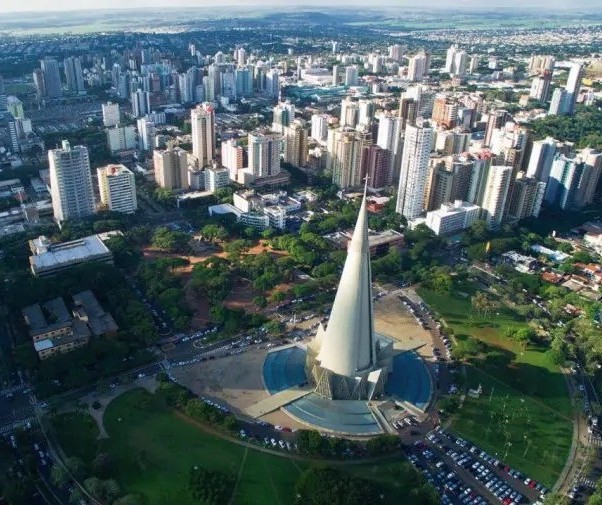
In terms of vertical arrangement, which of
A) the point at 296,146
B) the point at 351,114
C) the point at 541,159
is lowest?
the point at 296,146

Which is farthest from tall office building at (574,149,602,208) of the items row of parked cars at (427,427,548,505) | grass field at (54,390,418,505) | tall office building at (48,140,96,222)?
tall office building at (48,140,96,222)

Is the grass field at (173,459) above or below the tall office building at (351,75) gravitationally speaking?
below

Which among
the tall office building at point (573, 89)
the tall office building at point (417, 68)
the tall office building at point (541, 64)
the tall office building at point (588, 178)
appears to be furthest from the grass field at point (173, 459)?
the tall office building at point (541, 64)

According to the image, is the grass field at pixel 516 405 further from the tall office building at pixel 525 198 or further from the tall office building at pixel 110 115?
the tall office building at pixel 110 115

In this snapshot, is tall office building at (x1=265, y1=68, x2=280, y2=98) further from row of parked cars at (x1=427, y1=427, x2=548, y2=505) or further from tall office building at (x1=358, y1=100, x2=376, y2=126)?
row of parked cars at (x1=427, y1=427, x2=548, y2=505)

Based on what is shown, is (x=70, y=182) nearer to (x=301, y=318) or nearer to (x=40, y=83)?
(x=301, y=318)

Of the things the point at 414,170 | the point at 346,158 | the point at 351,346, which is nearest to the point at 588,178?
the point at 414,170
